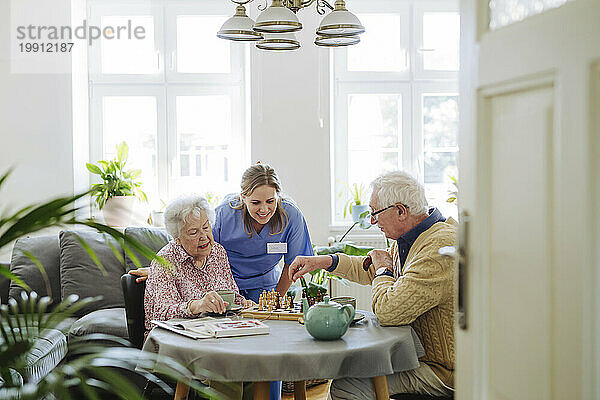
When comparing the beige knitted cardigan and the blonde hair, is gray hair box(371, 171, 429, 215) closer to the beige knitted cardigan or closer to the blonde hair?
the beige knitted cardigan

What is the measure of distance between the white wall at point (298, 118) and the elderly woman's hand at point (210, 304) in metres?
2.45

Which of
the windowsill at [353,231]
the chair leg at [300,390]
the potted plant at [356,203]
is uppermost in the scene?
the potted plant at [356,203]

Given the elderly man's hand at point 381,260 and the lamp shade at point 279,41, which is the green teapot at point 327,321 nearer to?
the elderly man's hand at point 381,260

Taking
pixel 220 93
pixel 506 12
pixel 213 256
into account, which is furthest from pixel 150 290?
pixel 220 93

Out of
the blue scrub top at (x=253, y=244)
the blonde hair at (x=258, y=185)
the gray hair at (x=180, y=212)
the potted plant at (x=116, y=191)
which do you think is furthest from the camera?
the potted plant at (x=116, y=191)

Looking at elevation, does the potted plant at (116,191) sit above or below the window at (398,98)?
below

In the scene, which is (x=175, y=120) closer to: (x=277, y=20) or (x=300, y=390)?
(x=277, y=20)

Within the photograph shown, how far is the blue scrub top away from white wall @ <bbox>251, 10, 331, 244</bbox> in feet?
5.32

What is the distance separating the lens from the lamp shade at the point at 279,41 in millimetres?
3247

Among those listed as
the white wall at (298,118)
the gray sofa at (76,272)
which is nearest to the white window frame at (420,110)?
the white wall at (298,118)

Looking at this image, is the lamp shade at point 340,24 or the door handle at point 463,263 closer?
the door handle at point 463,263

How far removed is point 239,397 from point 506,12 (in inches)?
76.1

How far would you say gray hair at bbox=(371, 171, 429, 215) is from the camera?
9.15ft

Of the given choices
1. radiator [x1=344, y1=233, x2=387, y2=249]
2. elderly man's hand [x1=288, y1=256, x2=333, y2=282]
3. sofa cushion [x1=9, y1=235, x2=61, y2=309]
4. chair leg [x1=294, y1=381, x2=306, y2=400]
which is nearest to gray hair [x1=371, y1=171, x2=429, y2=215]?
elderly man's hand [x1=288, y1=256, x2=333, y2=282]
